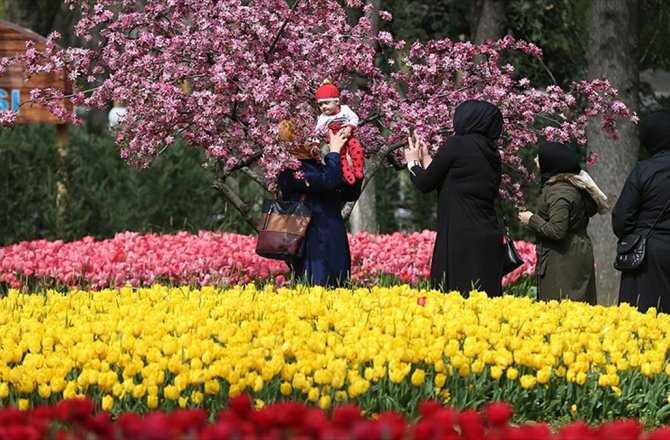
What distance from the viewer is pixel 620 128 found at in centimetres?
1091

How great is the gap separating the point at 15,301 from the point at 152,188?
720cm

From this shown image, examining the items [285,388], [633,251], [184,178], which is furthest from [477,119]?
[184,178]

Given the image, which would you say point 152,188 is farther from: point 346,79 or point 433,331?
point 433,331

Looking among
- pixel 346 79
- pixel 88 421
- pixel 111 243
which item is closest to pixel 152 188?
pixel 111 243

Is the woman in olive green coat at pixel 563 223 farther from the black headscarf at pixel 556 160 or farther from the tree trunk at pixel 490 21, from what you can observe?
the tree trunk at pixel 490 21

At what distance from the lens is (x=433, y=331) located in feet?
19.1

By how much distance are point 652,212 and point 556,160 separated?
65 centimetres

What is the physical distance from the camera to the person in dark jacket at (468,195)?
7180mm

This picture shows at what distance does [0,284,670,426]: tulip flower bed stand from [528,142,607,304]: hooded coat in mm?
1276

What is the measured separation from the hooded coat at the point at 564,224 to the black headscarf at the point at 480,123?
0.62m

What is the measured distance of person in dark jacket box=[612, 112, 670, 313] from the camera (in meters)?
7.51

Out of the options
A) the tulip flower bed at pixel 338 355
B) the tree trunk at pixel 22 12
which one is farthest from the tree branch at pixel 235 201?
the tree trunk at pixel 22 12

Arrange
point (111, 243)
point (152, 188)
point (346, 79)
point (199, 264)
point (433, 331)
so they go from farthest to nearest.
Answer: point (152, 188), point (111, 243), point (199, 264), point (346, 79), point (433, 331)

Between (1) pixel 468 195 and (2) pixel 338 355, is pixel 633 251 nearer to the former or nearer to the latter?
(1) pixel 468 195
